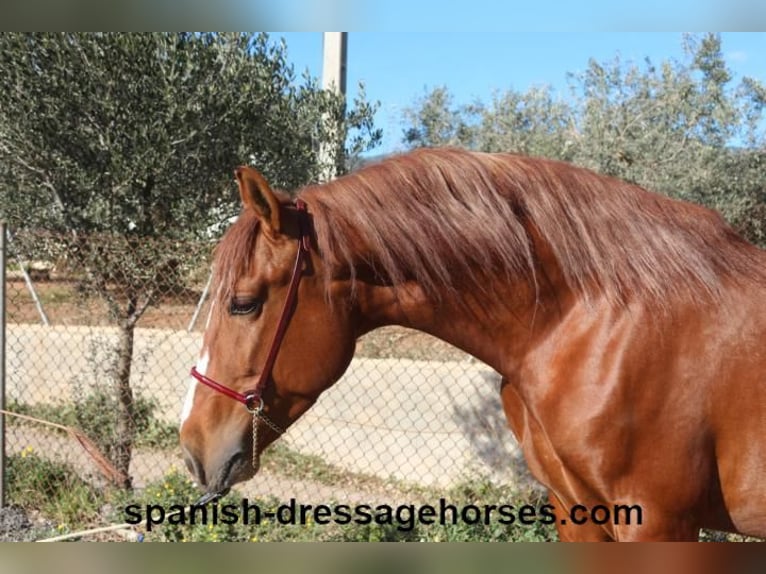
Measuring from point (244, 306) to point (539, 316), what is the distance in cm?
97

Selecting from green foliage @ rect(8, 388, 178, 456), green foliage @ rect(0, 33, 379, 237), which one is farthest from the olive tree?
green foliage @ rect(8, 388, 178, 456)

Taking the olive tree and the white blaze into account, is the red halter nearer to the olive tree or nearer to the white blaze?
the white blaze

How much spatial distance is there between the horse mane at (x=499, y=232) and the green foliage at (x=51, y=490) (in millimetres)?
3220

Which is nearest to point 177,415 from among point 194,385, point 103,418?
point 103,418

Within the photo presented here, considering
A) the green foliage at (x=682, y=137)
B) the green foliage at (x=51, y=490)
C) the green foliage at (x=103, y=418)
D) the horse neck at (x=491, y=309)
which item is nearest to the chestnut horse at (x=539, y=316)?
the horse neck at (x=491, y=309)

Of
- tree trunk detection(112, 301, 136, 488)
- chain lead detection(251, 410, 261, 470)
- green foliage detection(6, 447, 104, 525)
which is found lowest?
green foliage detection(6, 447, 104, 525)

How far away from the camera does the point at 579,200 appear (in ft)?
6.86

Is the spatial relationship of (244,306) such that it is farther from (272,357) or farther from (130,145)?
(130,145)

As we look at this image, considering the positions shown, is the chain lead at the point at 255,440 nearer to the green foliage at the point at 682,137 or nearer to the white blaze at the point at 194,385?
the white blaze at the point at 194,385

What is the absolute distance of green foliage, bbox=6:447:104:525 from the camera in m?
4.22

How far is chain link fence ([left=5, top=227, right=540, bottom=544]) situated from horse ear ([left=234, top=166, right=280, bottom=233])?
2.41 meters

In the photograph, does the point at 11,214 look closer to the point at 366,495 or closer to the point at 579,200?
the point at 366,495

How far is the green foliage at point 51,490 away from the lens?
4.22m
